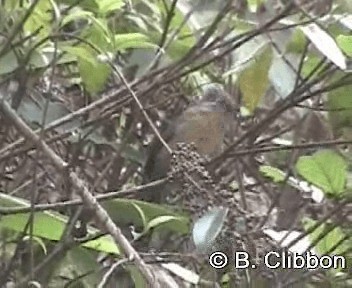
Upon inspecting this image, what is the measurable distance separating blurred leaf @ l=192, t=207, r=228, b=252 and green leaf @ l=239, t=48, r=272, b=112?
260 millimetres

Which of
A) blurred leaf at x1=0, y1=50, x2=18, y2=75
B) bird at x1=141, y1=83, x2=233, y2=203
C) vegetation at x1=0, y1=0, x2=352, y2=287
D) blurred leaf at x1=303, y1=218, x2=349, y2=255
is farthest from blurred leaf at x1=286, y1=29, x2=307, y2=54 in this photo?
blurred leaf at x1=0, y1=50, x2=18, y2=75

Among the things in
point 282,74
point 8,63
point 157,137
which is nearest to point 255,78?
point 282,74

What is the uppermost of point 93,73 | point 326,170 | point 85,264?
point 93,73

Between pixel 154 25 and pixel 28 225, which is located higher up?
pixel 154 25

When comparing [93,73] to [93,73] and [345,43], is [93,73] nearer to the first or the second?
[93,73]

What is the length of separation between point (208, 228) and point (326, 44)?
225 millimetres

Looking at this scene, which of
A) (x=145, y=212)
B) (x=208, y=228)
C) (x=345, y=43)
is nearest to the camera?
(x=208, y=228)

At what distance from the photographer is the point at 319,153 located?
1.08 meters

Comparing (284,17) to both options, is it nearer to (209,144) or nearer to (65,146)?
(209,144)

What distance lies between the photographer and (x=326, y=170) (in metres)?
1.07

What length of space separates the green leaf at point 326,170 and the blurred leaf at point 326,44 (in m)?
0.15

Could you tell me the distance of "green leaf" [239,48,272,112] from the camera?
109 centimetres

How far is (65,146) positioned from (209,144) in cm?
31

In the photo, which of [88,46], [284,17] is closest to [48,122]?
[88,46]
